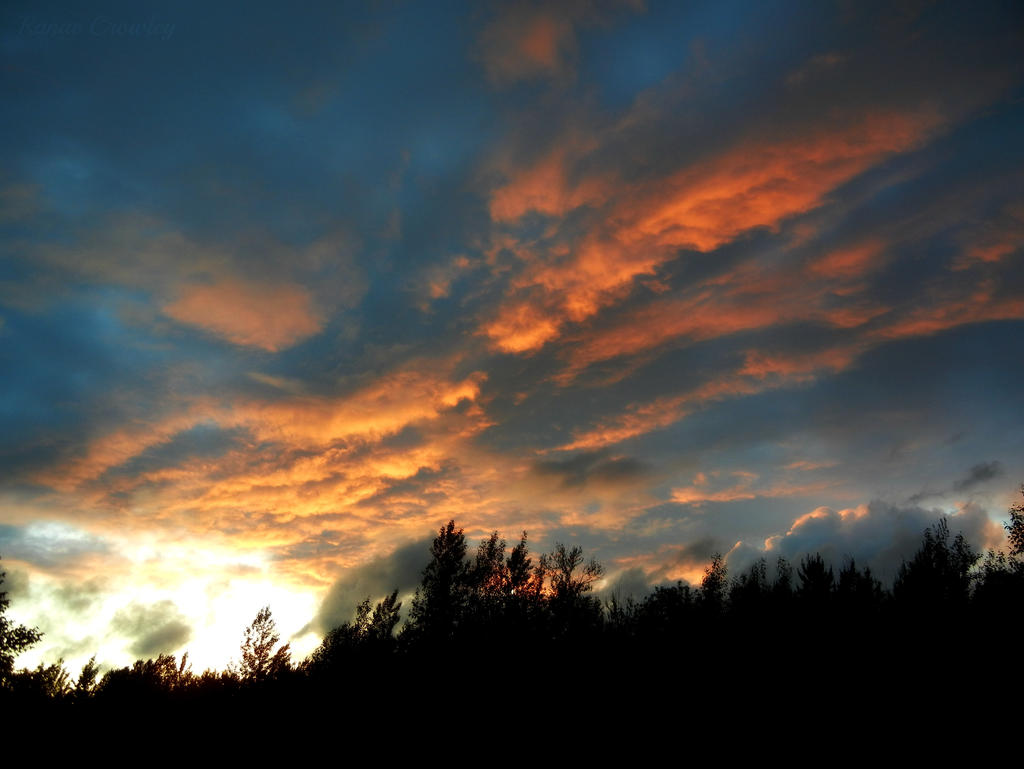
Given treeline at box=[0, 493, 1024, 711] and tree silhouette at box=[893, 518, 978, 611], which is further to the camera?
tree silhouette at box=[893, 518, 978, 611]

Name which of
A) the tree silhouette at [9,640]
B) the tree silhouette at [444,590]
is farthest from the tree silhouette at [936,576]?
the tree silhouette at [9,640]

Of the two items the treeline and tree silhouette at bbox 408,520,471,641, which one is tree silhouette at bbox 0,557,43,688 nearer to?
the treeline

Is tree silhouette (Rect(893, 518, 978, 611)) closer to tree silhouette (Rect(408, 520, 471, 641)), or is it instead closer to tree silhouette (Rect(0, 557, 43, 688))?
tree silhouette (Rect(408, 520, 471, 641))

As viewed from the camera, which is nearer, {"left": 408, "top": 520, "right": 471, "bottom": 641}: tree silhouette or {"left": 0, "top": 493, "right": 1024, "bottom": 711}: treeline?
{"left": 0, "top": 493, "right": 1024, "bottom": 711}: treeline

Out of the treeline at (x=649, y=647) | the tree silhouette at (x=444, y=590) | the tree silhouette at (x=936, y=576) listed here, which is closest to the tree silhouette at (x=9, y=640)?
the treeline at (x=649, y=647)

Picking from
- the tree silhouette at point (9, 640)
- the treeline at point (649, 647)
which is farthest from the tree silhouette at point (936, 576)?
the tree silhouette at point (9, 640)

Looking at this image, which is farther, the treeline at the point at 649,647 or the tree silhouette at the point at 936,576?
the tree silhouette at the point at 936,576

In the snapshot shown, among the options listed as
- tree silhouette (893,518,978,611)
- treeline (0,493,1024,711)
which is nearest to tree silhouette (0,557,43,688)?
treeline (0,493,1024,711)

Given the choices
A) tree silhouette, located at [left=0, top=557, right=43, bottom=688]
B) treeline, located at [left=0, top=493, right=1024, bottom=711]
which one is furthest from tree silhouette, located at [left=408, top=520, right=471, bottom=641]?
tree silhouette, located at [left=0, top=557, right=43, bottom=688]

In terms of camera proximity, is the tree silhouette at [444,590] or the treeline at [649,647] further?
the tree silhouette at [444,590]

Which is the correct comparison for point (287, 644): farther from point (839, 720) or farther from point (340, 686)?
point (839, 720)

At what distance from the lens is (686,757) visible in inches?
750

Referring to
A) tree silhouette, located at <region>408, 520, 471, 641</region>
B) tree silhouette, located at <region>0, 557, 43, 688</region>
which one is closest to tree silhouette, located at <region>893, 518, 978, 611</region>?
tree silhouette, located at <region>408, 520, 471, 641</region>

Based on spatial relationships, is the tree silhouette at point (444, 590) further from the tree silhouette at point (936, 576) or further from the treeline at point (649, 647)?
the tree silhouette at point (936, 576)
